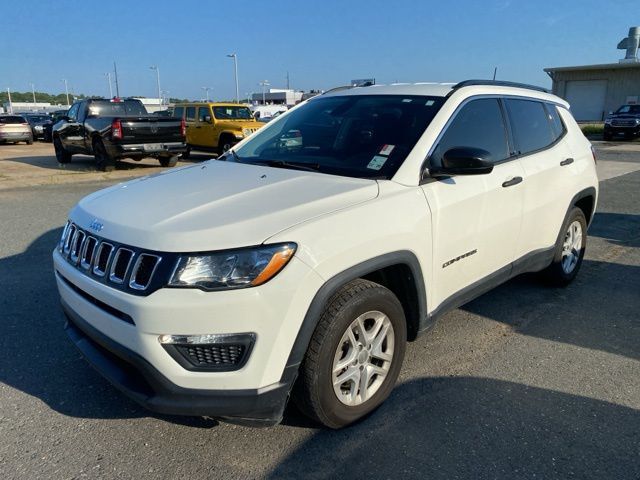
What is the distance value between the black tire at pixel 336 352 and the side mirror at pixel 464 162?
32.8 inches

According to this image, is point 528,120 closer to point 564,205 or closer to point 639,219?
point 564,205

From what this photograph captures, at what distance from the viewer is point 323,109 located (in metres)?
3.97

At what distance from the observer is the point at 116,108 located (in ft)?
48.6

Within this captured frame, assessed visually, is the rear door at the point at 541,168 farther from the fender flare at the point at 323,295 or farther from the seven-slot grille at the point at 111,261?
the seven-slot grille at the point at 111,261

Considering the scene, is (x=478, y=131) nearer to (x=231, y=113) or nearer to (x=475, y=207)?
(x=475, y=207)

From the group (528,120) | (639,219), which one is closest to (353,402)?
(528,120)

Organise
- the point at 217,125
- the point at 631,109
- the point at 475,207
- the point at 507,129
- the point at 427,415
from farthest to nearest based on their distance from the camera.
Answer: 1. the point at 631,109
2. the point at 217,125
3. the point at 507,129
4. the point at 475,207
5. the point at 427,415

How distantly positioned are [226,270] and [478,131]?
2.17 m

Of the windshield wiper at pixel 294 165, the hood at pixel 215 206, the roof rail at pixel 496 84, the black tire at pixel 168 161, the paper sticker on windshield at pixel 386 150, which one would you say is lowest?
the black tire at pixel 168 161

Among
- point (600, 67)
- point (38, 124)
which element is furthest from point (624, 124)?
point (38, 124)

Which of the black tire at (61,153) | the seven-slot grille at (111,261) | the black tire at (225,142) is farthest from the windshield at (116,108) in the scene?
the seven-slot grille at (111,261)

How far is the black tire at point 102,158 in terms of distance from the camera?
13.5 meters

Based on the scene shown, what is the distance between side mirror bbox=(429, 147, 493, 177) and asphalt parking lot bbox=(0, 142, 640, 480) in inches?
50.4

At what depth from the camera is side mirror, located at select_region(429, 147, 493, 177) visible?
118 inches
